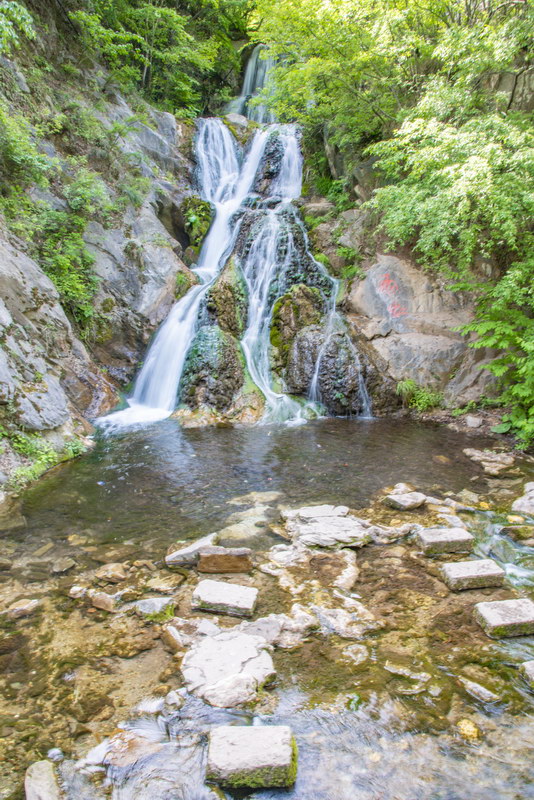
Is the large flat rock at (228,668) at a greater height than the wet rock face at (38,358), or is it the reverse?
the wet rock face at (38,358)

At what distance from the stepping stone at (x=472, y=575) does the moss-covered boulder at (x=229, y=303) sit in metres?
8.67

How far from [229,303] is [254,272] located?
1.52 meters

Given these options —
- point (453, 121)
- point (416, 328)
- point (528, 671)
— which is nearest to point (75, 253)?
point (416, 328)

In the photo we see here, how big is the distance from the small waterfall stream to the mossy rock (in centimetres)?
27

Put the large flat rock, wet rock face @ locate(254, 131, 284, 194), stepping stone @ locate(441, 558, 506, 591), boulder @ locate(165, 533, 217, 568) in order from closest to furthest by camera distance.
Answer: the large flat rock
stepping stone @ locate(441, 558, 506, 591)
boulder @ locate(165, 533, 217, 568)
wet rock face @ locate(254, 131, 284, 194)

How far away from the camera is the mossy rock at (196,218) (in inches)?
552

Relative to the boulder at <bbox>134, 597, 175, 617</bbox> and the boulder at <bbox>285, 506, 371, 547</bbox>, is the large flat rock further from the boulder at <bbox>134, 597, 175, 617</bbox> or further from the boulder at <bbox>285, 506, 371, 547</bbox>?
the boulder at <bbox>285, 506, 371, 547</bbox>

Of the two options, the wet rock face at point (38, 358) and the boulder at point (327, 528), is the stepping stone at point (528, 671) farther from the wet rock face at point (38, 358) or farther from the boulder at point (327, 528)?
the wet rock face at point (38, 358)

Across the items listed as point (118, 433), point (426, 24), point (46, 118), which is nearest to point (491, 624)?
point (118, 433)

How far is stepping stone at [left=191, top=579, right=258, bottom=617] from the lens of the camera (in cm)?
309

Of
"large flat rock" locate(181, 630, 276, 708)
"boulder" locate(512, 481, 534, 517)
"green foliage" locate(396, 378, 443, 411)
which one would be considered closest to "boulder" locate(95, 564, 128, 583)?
"large flat rock" locate(181, 630, 276, 708)

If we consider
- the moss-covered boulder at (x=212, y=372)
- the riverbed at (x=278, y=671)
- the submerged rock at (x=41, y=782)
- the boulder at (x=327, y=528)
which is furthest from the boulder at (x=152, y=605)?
the moss-covered boulder at (x=212, y=372)

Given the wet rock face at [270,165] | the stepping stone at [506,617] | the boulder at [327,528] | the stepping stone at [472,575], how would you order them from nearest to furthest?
the stepping stone at [506,617]
the stepping stone at [472,575]
the boulder at [327,528]
the wet rock face at [270,165]

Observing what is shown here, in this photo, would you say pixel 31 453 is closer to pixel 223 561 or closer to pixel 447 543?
pixel 223 561
